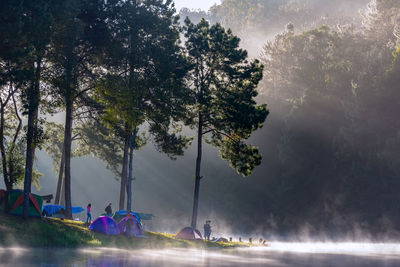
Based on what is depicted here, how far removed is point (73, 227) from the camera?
27531 mm

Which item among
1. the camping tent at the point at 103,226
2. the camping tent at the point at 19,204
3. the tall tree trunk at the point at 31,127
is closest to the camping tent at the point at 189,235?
the camping tent at the point at 103,226

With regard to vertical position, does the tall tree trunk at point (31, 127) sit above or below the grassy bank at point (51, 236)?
above

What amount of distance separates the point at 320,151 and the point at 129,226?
4170 cm

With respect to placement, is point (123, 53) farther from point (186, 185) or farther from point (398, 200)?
point (186, 185)

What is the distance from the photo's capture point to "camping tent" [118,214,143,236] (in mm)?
30125

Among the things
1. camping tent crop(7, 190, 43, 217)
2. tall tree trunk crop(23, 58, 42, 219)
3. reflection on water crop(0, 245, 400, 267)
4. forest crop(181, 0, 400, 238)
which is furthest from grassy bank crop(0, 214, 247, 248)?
forest crop(181, 0, 400, 238)

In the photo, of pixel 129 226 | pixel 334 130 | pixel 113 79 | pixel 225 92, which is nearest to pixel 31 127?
pixel 113 79

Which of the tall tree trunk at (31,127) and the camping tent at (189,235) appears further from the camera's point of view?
the camping tent at (189,235)

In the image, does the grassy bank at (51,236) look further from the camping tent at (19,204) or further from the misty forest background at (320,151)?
the misty forest background at (320,151)

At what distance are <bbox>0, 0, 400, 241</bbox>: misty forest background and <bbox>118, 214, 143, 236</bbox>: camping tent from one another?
21991 mm

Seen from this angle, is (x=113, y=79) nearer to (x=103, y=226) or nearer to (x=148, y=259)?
(x=103, y=226)

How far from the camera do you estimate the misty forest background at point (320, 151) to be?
55.9 metres

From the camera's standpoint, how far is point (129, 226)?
99.7 ft

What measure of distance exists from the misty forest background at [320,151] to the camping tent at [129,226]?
21991 millimetres
